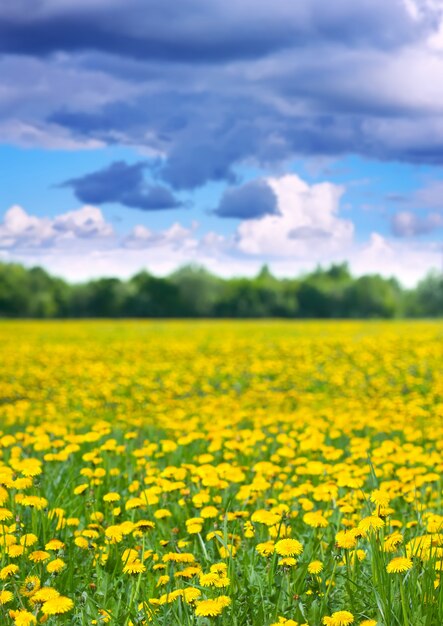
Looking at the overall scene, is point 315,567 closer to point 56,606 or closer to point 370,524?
point 370,524

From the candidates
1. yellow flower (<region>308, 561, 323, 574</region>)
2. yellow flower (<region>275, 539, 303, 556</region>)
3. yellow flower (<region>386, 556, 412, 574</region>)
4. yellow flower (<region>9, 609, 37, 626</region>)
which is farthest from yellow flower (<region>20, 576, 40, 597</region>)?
yellow flower (<region>386, 556, 412, 574</region>)

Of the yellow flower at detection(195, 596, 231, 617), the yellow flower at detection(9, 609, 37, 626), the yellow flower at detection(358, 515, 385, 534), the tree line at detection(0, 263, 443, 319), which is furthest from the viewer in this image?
the tree line at detection(0, 263, 443, 319)

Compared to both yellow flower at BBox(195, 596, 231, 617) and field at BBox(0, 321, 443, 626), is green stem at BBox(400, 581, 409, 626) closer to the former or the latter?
field at BBox(0, 321, 443, 626)

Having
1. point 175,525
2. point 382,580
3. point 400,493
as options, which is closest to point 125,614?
point 382,580

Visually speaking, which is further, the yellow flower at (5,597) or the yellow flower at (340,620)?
the yellow flower at (5,597)

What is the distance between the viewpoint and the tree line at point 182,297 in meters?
74.4

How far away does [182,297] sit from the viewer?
76750 millimetres

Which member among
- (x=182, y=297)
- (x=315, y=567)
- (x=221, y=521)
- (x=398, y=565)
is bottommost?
(x=221, y=521)

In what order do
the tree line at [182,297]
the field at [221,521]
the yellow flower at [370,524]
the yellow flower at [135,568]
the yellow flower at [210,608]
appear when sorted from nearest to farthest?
the yellow flower at [210,608]
the field at [221,521]
the yellow flower at [370,524]
the yellow flower at [135,568]
the tree line at [182,297]

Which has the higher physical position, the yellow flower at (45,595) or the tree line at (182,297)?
the tree line at (182,297)

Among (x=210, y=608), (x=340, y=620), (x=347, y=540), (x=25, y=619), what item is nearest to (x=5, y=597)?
(x=25, y=619)

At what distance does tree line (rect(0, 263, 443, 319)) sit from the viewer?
244 feet

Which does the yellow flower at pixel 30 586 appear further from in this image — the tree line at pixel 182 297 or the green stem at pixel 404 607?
the tree line at pixel 182 297

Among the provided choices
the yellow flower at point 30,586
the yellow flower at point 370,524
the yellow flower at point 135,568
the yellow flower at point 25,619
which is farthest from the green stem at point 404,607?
the yellow flower at point 30,586
